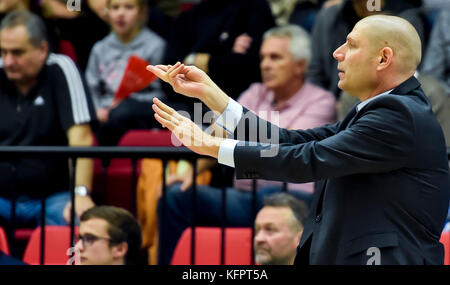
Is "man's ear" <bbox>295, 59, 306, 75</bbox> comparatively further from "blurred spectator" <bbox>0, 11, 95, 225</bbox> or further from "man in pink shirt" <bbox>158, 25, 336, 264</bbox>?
"blurred spectator" <bbox>0, 11, 95, 225</bbox>

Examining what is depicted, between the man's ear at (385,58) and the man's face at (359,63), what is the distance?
1 centimetres

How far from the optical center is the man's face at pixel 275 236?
3.74 m

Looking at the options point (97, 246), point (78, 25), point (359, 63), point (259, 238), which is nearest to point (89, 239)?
point (97, 246)

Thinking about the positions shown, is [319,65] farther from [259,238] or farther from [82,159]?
[259,238]

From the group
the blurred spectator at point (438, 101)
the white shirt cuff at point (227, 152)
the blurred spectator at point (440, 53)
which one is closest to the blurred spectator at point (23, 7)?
the blurred spectator at point (438, 101)

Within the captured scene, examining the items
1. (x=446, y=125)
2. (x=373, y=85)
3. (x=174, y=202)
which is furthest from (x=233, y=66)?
(x=373, y=85)

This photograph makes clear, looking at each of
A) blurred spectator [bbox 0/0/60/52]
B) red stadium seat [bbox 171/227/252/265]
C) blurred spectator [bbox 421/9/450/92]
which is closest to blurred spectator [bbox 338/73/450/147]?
blurred spectator [bbox 421/9/450/92]

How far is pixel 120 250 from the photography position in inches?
146

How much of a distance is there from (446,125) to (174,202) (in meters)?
1.39

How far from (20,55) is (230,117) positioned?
2294 mm

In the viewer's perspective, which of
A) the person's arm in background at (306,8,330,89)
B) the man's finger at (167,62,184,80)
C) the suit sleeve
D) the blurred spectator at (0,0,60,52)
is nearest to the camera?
the suit sleeve

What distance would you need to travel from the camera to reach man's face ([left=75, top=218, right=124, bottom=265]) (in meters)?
3.65

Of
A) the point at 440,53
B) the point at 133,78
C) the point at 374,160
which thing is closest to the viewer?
the point at 374,160

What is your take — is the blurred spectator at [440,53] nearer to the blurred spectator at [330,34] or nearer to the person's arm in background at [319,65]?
the blurred spectator at [330,34]
